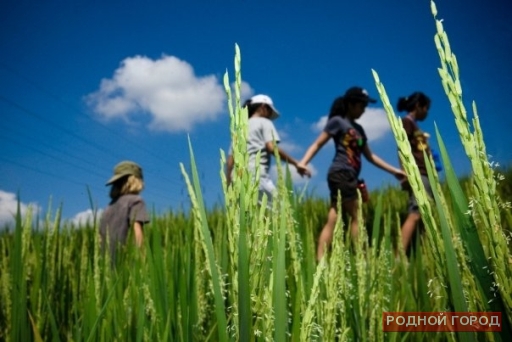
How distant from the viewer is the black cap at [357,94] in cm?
373

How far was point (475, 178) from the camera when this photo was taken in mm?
321

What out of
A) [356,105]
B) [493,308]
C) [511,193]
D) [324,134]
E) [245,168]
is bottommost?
[493,308]

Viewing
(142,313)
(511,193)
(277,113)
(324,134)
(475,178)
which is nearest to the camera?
(475,178)

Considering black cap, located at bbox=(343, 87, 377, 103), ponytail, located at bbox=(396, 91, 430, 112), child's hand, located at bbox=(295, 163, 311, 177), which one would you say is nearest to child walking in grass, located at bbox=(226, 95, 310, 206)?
child's hand, located at bbox=(295, 163, 311, 177)

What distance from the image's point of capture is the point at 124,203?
11.3 feet

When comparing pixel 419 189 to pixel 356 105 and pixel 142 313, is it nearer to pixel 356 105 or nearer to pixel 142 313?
pixel 142 313

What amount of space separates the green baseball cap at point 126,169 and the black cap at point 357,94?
2051 millimetres

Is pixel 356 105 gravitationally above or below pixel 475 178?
above

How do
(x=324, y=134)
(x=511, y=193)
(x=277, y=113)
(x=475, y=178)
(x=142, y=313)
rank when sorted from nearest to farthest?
(x=475, y=178), (x=142, y=313), (x=324, y=134), (x=277, y=113), (x=511, y=193)

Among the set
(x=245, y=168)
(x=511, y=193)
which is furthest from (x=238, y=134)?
(x=511, y=193)

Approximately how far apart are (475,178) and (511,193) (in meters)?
5.04

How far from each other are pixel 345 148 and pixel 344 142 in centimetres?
5

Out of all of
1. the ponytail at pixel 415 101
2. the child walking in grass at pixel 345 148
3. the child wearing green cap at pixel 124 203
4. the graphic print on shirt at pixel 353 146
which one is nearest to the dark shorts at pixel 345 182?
the child walking in grass at pixel 345 148

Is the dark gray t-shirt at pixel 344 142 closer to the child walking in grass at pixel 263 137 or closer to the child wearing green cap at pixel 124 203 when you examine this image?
the child walking in grass at pixel 263 137
